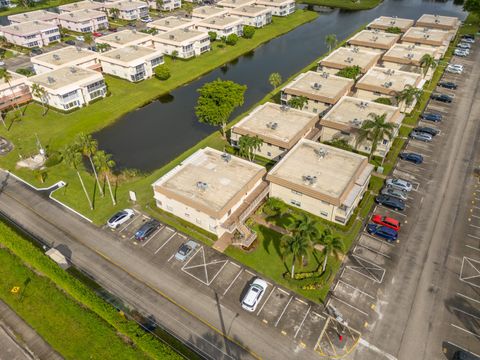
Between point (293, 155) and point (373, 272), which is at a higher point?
point (293, 155)

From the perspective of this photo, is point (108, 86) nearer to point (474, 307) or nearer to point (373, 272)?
point (373, 272)

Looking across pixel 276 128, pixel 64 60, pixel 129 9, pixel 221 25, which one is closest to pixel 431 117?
pixel 276 128

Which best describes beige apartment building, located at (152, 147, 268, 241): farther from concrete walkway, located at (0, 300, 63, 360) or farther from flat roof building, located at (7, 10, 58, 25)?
flat roof building, located at (7, 10, 58, 25)

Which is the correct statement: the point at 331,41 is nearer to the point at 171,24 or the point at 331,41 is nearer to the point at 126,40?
the point at 171,24

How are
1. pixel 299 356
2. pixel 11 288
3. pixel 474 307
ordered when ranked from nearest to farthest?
pixel 299 356 < pixel 474 307 < pixel 11 288

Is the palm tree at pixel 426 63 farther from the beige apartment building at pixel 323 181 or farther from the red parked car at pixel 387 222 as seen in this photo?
the red parked car at pixel 387 222

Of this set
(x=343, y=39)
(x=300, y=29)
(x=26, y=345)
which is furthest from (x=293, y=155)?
(x=300, y=29)
